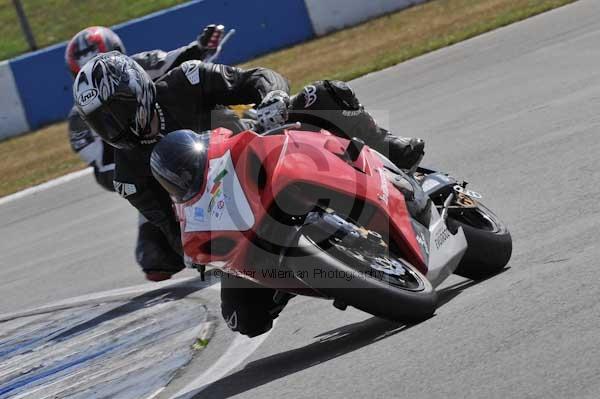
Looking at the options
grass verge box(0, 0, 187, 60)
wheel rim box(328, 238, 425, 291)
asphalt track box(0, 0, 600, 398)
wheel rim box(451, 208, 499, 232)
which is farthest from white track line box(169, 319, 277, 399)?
grass verge box(0, 0, 187, 60)

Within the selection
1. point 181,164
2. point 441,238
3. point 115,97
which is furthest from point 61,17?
point 181,164

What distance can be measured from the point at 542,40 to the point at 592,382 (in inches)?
361

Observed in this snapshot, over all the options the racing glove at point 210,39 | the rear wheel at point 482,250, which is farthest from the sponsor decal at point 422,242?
the racing glove at point 210,39

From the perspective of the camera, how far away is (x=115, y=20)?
69.9ft

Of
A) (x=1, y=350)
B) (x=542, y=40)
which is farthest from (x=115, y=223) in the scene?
(x=542, y=40)

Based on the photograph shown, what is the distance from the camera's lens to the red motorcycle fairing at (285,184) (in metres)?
4.89

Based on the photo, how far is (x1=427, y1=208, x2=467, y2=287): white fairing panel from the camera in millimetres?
5527

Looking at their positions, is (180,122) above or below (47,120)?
above

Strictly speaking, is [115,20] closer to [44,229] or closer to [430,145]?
[44,229]

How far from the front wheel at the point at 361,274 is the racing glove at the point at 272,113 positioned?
0.76 metres

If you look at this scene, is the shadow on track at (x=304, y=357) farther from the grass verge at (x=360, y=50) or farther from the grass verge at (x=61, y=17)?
the grass verge at (x=61, y=17)

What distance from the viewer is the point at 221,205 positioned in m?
4.87

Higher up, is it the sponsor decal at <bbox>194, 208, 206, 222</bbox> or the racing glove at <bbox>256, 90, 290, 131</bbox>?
the racing glove at <bbox>256, 90, 290, 131</bbox>

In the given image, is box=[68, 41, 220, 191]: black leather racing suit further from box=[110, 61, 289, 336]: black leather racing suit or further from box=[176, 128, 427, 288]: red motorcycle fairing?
box=[176, 128, 427, 288]: red motorcycle fairing
